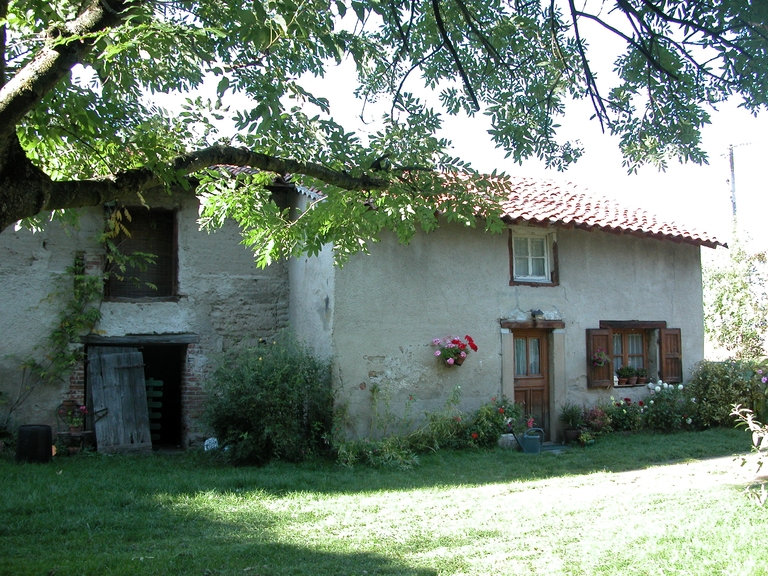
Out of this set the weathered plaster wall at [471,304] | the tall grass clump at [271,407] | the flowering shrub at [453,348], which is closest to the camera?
the tall grass clump at [271,407]

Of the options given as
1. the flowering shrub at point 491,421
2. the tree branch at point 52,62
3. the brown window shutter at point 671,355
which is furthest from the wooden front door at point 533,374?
the tree branch at point 52,62

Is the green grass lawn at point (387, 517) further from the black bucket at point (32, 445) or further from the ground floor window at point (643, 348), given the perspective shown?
the ground floor window at point (643, 348)

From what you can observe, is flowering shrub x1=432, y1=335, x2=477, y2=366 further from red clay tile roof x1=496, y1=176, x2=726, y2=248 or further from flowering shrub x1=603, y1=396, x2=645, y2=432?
flowering shrub x1=603, y1=396, x2=645, y2=432

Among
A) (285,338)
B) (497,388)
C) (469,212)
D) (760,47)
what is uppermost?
(760,47)

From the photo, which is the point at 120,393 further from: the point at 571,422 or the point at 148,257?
the point at 571,422

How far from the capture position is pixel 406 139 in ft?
18.6

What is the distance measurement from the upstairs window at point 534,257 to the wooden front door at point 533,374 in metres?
0.95

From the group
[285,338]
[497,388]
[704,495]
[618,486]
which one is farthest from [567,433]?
[285,338]

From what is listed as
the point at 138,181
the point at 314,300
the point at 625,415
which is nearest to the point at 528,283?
the point at 625,415

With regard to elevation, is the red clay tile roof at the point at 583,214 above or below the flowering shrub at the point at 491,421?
above

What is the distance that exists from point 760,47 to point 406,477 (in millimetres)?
6063

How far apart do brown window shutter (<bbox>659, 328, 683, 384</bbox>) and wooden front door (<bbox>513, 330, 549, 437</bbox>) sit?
247 cm

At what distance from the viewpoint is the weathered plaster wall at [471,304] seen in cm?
986

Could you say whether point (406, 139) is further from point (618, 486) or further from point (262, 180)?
point (618, 486)
